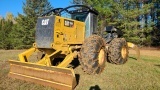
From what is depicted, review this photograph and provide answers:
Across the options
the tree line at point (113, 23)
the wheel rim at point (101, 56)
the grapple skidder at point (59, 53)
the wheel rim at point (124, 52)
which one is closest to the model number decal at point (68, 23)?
the grapple skidder at point (59, 53)

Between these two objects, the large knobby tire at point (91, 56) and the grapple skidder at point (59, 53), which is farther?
the large knobby tire at point (91, 56)

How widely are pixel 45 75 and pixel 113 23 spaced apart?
24637 millimetres

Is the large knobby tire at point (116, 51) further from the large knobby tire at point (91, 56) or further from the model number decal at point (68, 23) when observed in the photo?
the model number decal at point (68, 23)

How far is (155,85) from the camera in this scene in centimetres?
555

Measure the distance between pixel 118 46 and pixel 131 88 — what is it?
330 cm

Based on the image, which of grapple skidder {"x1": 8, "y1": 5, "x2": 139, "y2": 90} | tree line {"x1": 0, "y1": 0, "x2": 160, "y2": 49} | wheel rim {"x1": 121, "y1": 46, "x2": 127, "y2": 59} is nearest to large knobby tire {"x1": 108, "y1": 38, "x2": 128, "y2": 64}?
wheel rim {"x1": 121, "y1": 46, "x2": 127, "y2": 59}

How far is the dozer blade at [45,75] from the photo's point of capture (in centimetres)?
511

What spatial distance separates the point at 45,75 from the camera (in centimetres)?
562

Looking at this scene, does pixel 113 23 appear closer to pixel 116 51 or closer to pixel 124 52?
pixel 124 52

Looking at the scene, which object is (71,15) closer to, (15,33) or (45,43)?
(45,43)

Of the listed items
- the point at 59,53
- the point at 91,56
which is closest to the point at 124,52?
the point at 91,56

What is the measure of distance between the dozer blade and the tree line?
2091 cm

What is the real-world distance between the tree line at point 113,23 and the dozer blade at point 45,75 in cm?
2091

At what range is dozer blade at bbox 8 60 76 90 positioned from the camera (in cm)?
511
